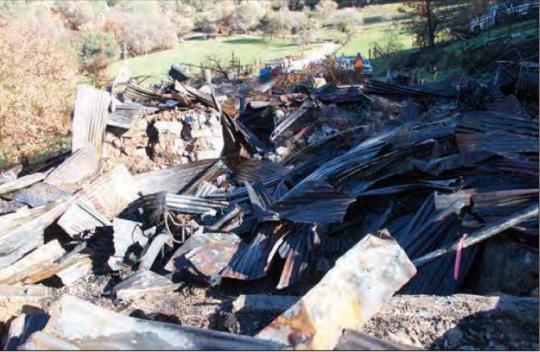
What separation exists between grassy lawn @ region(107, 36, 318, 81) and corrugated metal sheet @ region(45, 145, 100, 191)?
2221cm

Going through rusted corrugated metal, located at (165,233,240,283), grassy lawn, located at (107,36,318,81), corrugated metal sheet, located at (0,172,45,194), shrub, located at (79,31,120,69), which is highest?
shrub, located at (79,31,120,69)

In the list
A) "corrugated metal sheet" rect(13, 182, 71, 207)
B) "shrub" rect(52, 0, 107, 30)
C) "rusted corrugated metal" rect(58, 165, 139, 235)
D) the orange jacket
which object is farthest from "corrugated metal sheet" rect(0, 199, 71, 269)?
"shrub" rect(52, 0, 107, 30)

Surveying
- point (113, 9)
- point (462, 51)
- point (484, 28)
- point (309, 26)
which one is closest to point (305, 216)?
point (462, 51)

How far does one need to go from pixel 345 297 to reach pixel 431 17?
22.6 meters

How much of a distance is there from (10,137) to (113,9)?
36.3 m

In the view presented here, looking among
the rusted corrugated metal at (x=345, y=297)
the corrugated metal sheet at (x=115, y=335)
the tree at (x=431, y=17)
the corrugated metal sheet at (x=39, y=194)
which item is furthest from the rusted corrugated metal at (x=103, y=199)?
the tree at (x=431, y=17)

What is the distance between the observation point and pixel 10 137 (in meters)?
12.8

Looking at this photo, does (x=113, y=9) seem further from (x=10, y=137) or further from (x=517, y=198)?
(x=517, y=198)

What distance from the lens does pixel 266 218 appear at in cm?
536

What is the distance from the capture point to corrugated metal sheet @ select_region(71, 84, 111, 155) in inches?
329

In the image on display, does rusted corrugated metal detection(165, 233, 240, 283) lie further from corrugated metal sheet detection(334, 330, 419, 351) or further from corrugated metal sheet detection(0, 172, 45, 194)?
corrugated metal sheet detection(0, 172, 45, 194)

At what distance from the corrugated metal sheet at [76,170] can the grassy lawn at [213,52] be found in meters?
22.2

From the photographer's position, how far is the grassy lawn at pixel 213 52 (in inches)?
1241

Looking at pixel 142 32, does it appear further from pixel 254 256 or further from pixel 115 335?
pixel 115 335
